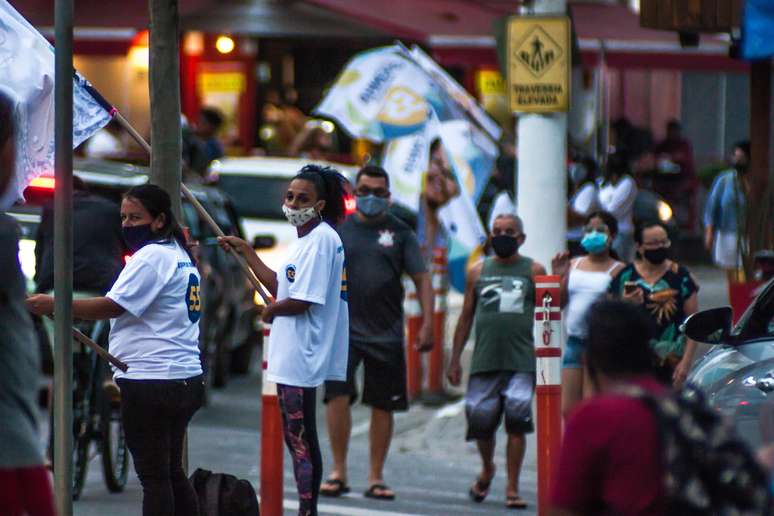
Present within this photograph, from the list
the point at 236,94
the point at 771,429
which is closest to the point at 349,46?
the point at 236,94

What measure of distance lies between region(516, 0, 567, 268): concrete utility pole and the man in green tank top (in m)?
1.98

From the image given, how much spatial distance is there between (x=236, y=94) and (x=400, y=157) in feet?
51.5

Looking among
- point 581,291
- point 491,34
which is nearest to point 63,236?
point 581,291

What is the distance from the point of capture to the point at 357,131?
1538cm

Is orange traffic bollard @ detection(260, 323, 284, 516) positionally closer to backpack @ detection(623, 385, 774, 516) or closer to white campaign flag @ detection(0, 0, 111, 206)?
white campaign flag @ detection(0, 0, 111, 206)

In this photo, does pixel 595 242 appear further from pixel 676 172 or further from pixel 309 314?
pixel 676 172

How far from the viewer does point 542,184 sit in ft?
41.7

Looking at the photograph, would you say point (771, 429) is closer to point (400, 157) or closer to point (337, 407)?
point (337, 407)

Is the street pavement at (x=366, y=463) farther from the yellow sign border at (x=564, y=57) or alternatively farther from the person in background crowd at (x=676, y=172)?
the person in background crowd at (x=676, y=172)

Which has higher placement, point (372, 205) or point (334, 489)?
point (372, 205)

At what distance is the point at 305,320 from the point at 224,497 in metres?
0.95

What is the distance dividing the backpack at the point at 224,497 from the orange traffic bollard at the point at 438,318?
6.20 m

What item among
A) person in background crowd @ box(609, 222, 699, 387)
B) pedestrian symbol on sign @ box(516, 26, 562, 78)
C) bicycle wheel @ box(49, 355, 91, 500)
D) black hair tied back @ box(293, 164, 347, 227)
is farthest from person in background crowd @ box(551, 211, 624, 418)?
bicycle wheel @ box(49, 355, 91, 500)

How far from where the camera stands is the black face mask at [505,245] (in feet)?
34.5
